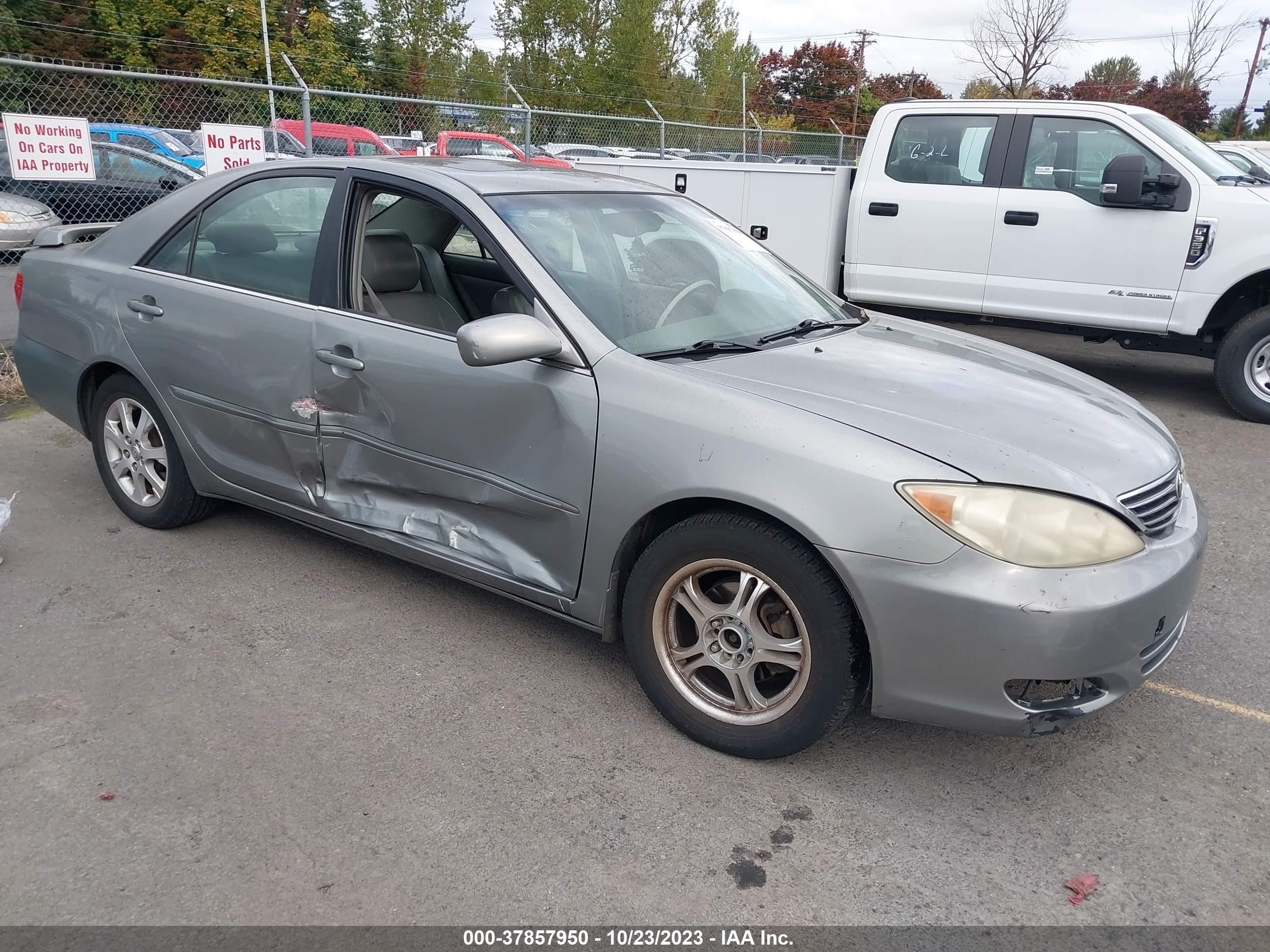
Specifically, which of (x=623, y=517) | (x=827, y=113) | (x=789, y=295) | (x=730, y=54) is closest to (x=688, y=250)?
(x=789, y=295)

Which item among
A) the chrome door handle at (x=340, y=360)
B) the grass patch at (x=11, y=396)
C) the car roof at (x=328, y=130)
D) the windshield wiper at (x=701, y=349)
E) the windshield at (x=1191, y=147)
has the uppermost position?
the windshield at (x=1191, y=147)

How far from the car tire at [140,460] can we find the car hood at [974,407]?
2.49m

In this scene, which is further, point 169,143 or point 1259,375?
point 169,143

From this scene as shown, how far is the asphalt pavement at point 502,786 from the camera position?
2.43 m

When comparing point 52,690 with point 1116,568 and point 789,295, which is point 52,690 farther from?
point 1116,568

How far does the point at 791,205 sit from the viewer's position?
850 centimetres

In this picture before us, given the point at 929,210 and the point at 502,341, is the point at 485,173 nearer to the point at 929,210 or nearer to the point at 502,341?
the point at 502,341

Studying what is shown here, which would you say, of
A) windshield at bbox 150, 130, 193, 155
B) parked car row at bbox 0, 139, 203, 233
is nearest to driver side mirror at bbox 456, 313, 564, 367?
parked car row at bbox 0, 139, 203, 233

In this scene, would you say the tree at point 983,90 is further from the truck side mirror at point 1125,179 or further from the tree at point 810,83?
the truck side mirror at point 1125,179

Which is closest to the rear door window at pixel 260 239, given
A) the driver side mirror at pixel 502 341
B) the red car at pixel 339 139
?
the driver side mirror at pixel 502 341

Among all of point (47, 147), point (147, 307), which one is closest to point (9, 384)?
point (47, 147)

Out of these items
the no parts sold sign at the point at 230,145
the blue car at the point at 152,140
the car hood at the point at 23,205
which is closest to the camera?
the no parts sold sign at the point at 230,145

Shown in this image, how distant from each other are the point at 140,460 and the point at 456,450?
192cm

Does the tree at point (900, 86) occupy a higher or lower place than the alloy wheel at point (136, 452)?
higher
